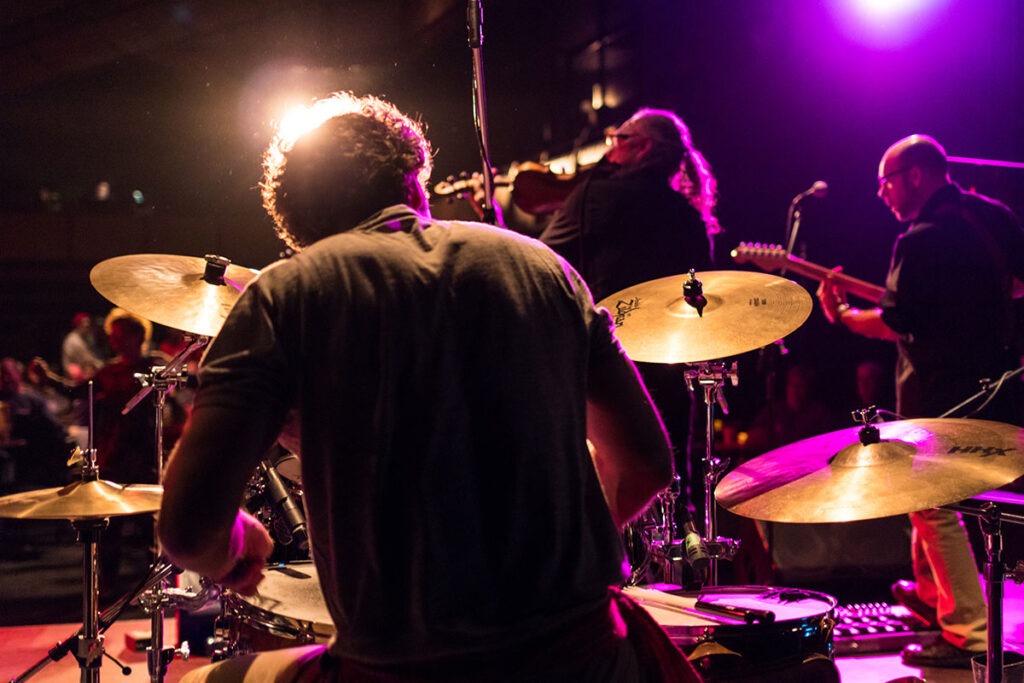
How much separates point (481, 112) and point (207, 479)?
1.65 m

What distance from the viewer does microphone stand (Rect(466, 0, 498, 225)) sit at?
2.71 m

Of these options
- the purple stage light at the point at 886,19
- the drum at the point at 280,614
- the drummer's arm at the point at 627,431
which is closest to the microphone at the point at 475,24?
the drummer's arm at the point at 627,431

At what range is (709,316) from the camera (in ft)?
10.5

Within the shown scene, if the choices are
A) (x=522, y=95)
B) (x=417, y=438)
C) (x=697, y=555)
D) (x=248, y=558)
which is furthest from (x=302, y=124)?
(x=522, y=95)

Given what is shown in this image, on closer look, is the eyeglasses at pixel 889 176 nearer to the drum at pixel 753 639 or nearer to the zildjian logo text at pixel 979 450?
the zildjian logo text at pixel 979 450

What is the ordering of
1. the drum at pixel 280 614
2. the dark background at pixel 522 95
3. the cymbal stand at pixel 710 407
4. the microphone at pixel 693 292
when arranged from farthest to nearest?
1. the dark background at pixel 522 95
2. the cymbal stand at pixel 710 407
3. the microphone at pixel 693 292
4. the drum at pixel 280 614

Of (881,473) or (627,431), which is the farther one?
(881,473)

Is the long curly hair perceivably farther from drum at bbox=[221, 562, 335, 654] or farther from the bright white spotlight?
the bright white spotlight

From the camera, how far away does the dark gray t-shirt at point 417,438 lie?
4.66ft

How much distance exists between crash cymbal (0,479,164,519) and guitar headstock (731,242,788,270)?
359 cm

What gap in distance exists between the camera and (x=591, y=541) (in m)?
1.53

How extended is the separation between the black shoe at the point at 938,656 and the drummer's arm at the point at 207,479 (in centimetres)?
350

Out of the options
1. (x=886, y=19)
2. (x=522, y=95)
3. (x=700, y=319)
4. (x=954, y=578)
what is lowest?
(x=954, y=578)

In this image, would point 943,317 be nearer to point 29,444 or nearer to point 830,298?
point 830,298
